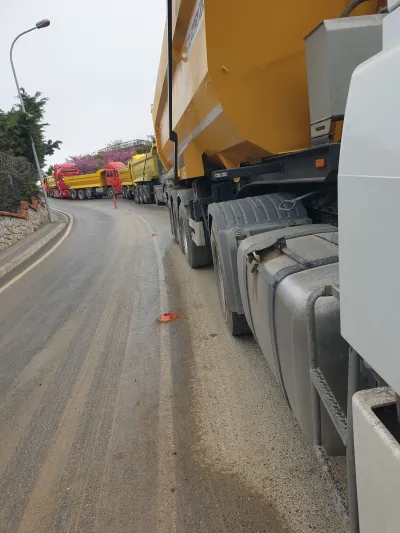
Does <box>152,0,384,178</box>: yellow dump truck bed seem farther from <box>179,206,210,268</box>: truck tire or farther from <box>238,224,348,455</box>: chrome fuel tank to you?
<box>179,206,210,268</box>: truck tire

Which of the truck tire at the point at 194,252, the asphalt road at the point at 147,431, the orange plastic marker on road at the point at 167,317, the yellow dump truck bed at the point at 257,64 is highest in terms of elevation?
the yellow dump truck bed at the point at 257,64

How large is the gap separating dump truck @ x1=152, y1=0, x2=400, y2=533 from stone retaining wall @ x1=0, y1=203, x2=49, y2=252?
855cm

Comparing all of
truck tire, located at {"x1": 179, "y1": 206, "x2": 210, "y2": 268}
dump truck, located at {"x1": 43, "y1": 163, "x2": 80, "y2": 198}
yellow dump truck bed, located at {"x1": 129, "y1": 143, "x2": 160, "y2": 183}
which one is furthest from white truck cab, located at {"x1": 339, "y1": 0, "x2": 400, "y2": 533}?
dump truck, located at {"x1": 43, "y1": 163, "x2": 80, "y2": 198}

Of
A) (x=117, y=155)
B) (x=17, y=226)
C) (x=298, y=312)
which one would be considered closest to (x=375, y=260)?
(x=298, y=312)

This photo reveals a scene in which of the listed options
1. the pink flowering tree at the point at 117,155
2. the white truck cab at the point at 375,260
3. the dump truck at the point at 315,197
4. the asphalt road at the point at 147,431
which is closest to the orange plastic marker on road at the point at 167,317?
the asphalt road at the point at 147,431

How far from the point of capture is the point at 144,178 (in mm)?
23000

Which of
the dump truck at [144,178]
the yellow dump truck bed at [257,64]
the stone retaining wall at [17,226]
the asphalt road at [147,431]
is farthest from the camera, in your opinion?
the dump truck at [144,178]

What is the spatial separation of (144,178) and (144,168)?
70cm

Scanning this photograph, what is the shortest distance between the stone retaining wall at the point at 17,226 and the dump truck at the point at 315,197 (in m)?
8.55

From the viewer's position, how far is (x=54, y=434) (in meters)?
3.19

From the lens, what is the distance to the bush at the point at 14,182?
1407 centimetres

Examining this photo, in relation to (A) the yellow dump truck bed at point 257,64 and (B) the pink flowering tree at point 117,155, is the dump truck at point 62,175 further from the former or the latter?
(A) the yellow dump truck bed at point 257,64

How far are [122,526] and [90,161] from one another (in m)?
58.7

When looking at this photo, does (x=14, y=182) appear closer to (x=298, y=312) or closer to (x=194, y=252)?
Result: (x=194, y=252)
